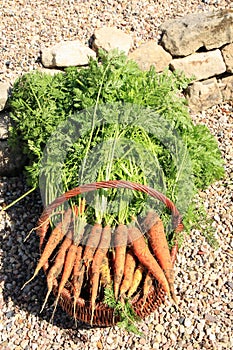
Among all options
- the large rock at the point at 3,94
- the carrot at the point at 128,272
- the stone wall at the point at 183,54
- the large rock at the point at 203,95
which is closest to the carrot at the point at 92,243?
the carrot at the point at 128,272

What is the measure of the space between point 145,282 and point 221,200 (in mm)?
1298

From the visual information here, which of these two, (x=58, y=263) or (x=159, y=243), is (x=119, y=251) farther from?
(x=58, y=263)

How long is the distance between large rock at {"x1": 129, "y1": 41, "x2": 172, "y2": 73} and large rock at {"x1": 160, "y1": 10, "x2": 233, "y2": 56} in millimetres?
100

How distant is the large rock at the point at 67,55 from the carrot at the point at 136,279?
79.8 inches

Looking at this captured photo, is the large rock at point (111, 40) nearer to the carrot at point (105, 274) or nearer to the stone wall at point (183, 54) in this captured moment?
the stone wall at point (183, 54)

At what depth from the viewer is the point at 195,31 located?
496 centimetres

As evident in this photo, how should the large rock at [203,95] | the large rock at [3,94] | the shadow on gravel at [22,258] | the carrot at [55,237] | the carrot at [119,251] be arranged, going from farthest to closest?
1. the large rock at [203,95]
2. the large rock at [3,94]
3. the shadow on gravel at [22,258]
4. the carrot at [55,237]
5. the carrot at [119,251]

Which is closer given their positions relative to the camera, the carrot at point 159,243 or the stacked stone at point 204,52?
the carrot at point 159,243

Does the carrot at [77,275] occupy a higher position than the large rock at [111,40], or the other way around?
the large rock at [111,40]

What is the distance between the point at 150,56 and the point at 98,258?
218 cm

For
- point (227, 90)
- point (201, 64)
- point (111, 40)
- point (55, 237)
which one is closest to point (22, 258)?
point (55, 237)

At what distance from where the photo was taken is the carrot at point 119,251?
3443mm

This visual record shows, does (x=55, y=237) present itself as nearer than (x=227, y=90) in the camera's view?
Yes

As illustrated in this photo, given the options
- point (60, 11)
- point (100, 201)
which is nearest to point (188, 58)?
point (60, 11)
